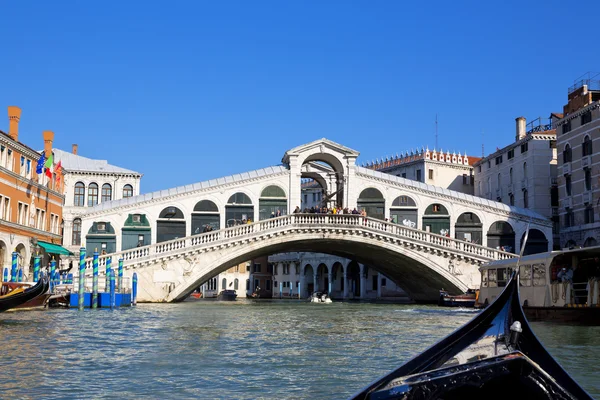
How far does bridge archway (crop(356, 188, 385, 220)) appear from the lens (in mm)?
29844

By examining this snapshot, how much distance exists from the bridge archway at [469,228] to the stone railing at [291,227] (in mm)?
2877

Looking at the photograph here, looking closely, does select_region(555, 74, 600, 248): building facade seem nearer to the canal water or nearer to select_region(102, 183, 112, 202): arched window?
the canal water

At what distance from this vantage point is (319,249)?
30.8m

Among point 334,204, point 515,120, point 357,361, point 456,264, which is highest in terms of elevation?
point 515,120

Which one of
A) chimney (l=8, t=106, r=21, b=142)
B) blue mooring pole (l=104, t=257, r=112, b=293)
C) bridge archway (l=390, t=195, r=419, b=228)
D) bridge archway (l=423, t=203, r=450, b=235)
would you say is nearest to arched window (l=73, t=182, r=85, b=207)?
chimney (l=8, t=106, r=21, b=142)

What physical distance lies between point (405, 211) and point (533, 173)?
5.85 m

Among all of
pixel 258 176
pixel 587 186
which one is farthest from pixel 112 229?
pixel 587 186

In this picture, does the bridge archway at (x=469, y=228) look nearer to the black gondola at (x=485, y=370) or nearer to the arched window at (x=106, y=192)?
the arched window at (x=106, y=192)

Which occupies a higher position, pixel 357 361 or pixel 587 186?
pixel 587 186

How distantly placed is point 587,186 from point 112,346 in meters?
21.3

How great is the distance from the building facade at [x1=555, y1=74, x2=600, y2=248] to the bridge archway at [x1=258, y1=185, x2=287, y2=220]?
421 inches

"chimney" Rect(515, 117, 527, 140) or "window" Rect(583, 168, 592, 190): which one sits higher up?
"chimney" Rect(515, 117, 527, 140)

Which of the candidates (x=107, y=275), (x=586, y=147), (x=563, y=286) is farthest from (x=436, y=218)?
(x=563, y=286)

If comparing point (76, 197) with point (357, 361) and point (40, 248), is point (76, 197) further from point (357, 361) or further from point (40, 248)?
point (357, 361)
